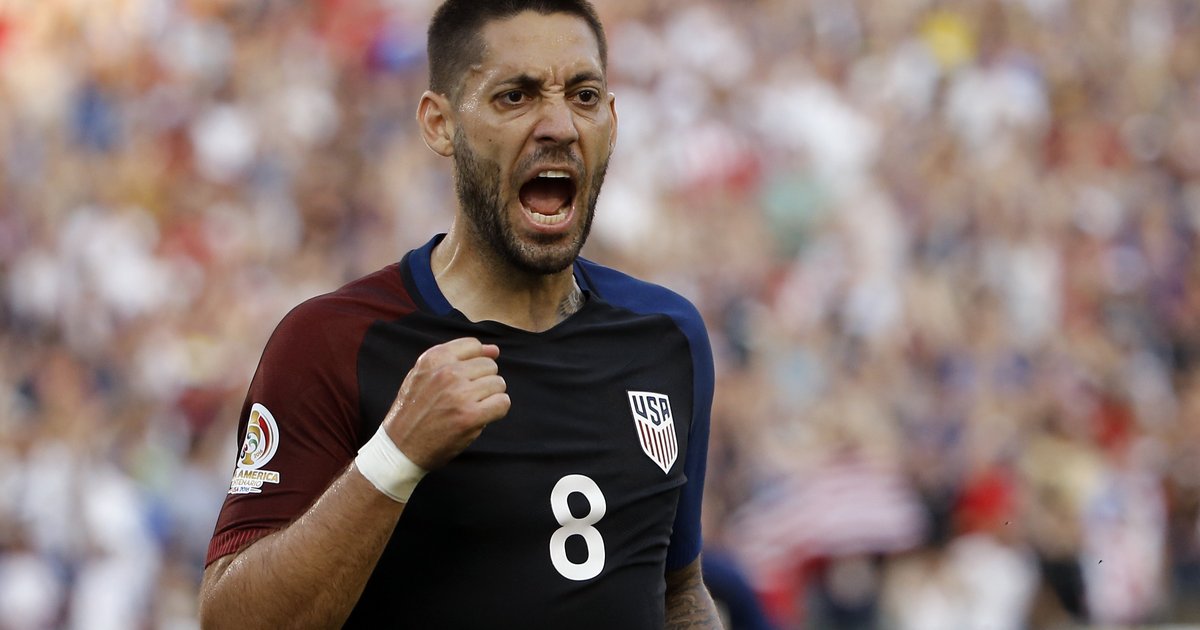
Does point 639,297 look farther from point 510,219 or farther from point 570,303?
point 510,219

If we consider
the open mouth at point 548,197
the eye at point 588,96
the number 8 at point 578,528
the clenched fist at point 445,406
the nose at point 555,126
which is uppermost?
the eye at point 588,96

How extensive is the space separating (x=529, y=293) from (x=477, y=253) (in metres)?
0.13

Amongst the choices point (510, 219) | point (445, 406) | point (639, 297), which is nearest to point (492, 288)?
point (510, 219)

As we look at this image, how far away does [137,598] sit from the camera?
1048 cm

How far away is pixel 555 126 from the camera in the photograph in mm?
3619

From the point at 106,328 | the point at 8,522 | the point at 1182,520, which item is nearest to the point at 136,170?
the point at 106,328

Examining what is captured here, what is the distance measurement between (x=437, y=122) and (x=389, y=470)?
923 millimetres

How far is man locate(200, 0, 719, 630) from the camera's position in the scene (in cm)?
320

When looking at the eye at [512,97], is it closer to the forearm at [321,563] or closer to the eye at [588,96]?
the eye at [588,96]

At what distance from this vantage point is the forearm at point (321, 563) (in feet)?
10.4

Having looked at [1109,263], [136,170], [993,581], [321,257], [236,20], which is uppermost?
[236,20]

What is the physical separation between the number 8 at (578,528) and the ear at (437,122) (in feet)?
2.41

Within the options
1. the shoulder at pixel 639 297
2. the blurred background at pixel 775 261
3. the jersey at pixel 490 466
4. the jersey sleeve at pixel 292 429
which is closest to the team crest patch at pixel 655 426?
the jersey at pixel 490 466

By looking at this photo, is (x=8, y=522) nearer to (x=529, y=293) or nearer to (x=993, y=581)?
(x=993, y=581)
